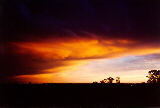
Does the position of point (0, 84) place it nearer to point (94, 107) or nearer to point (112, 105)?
point (94, 107)

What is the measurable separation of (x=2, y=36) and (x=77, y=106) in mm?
2602

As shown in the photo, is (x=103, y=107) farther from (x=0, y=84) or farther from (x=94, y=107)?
(x=0, y=84)

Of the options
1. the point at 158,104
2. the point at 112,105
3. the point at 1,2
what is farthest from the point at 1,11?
the point at 158,104

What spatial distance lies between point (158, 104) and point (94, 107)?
1.61 metres

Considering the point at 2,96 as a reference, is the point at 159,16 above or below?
above

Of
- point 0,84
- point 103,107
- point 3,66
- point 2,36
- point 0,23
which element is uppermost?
point 0,23

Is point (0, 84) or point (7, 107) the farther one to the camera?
point (0, 84)

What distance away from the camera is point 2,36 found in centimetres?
498

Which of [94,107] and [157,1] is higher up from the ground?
[157,1]

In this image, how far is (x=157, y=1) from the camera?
515 cm

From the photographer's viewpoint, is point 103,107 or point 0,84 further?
point 0,84

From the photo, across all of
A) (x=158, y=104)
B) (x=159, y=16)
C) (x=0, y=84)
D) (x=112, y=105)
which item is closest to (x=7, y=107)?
(x=0, y=84)

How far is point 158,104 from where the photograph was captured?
4.88 m

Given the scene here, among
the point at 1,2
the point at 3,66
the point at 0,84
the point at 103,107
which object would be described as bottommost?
the point at 103,107
